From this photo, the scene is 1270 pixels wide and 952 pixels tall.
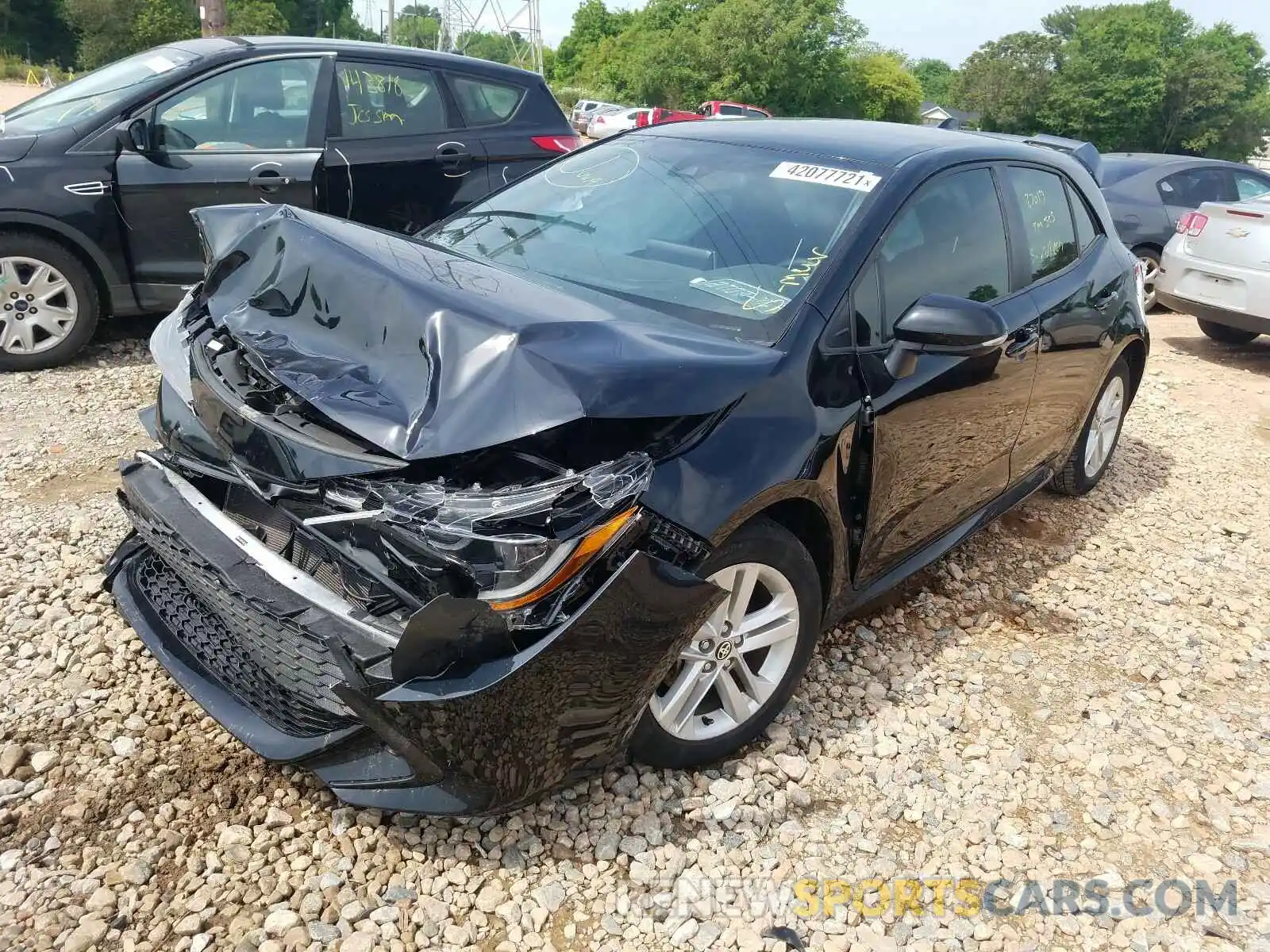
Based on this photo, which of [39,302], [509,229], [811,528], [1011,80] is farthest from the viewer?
[1011,80]

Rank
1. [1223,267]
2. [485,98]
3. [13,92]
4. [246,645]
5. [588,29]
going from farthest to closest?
[588,29]
[13,92]
[1223,267]
[485,98]
[246,645]

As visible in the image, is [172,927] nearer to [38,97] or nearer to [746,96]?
[38,97]

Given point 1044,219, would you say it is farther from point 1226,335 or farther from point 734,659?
point 1226,335

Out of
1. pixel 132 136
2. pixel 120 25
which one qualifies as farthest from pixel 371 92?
pixel 120 25

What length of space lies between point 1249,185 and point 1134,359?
7658mm

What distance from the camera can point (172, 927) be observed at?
2104mm

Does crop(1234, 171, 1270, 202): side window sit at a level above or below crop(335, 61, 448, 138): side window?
below

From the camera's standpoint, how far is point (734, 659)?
8.67 ft

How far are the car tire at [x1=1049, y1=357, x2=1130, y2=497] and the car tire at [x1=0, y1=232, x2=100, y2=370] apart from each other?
512 centimetres

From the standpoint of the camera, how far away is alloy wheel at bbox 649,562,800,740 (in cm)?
251

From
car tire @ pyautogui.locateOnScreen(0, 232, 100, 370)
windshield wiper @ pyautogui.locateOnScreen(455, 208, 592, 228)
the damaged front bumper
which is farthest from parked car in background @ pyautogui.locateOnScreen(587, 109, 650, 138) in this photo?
the damaged front bumper

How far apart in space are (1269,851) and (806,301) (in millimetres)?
2027

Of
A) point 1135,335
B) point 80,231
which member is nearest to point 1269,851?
point 1135,335

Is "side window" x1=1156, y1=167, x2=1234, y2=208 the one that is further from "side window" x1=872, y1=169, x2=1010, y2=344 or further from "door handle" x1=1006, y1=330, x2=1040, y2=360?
"side window" x1=872, y1=169, x2=1010, y2=344
